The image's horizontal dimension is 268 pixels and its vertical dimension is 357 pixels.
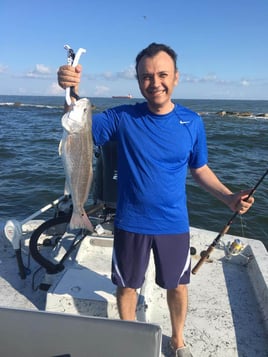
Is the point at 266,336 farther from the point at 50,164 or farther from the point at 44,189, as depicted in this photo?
Answer: the point at 50,164

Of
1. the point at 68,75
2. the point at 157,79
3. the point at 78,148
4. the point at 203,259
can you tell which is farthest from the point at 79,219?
the point at 203,259

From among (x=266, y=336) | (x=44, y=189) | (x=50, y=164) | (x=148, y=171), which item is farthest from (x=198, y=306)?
(x=50, y=164)

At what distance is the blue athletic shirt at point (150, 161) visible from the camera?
2699 mm

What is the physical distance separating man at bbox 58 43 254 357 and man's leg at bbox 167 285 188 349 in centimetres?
16

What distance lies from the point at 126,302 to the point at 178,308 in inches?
18.4

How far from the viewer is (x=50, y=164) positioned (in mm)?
14422

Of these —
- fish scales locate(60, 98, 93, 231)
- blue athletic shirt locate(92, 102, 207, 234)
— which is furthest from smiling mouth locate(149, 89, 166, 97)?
fish scales locate(60, 98, 93, 231)

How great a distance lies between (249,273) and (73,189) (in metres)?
2.88

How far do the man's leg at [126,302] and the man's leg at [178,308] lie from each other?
1.06ft

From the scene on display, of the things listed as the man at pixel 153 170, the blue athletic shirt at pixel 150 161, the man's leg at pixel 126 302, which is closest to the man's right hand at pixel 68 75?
the man at pixel 153 170

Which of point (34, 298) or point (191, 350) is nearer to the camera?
point (191, 350)

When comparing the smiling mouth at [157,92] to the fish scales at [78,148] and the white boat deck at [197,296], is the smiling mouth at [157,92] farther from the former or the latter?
the white boat deck at [197,296]

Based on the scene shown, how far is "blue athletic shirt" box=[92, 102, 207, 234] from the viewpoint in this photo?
106 inches

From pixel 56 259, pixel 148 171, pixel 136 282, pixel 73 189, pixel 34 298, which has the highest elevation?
pixel 148 171
